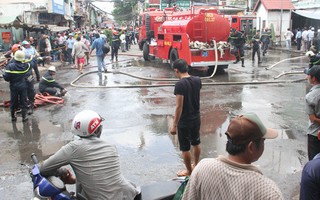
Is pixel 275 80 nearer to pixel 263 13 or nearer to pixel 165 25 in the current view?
pixel 165 25

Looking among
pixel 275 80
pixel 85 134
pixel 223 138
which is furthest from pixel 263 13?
pixel 85 134

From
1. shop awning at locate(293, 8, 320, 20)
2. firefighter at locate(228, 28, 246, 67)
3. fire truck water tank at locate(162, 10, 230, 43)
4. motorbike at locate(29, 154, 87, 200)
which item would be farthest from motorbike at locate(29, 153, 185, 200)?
shop awning at locate(293, 8, 320, 20)

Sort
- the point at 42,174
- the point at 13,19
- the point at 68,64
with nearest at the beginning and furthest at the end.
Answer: the point at 42,174
the point at 13,19
the point at 68,64

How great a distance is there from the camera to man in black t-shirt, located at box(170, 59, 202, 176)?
478cm

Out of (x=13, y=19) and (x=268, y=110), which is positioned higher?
(x=13, y=19)

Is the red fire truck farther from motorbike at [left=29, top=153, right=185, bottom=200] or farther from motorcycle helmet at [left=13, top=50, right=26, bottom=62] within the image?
motorbike at [left=29, top=153, right=185, bottom=200]

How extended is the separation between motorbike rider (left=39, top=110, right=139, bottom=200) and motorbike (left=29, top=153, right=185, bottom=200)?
65 millimetres

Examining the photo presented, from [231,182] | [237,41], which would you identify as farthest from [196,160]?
[237,41]

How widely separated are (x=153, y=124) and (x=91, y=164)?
16.0 feet

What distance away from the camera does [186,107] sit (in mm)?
4863

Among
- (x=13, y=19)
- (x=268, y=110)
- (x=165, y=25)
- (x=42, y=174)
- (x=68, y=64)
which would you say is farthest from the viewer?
(x=68, y=64)

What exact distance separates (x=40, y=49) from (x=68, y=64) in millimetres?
2037

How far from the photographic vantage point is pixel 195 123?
16.3 ft

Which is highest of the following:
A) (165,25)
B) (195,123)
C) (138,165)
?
(165,25)
